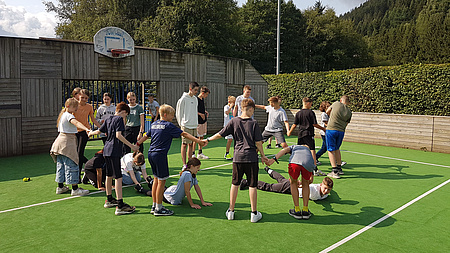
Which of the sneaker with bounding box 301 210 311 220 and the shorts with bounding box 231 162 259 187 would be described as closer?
the shorts with bounding box 231 162 259 187

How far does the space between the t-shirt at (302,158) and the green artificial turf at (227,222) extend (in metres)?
0.87

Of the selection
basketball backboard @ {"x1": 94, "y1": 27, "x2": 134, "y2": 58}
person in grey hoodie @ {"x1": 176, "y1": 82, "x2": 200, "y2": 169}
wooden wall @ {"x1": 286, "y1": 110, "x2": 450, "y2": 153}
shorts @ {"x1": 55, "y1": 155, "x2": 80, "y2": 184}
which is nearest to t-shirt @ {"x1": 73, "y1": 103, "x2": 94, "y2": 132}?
shorts @ {"x1": 55, "y1": 155, "x2": 80, "y2": 184}

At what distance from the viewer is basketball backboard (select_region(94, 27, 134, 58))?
12711 mm

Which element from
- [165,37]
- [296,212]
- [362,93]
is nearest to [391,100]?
[362,93]

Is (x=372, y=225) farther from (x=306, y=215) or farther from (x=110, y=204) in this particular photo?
(x=110, y=204)

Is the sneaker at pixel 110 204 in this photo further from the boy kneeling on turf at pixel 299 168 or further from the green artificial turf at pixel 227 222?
the boy kneeling on turf at pixel 299 168

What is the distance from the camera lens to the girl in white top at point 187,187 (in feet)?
18.6

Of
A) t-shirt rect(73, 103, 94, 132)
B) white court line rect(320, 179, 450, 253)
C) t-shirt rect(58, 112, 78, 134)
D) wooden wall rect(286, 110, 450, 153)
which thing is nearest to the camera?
white court line rect(320, 179, 450, 253)

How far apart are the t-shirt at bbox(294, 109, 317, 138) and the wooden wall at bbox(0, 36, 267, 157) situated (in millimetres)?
8221

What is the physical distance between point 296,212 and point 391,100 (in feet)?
33.2

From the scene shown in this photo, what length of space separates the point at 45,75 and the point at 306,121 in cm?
882

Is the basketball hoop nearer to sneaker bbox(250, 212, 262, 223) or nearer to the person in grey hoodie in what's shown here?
the person in grey hoodie

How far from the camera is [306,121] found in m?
7.95

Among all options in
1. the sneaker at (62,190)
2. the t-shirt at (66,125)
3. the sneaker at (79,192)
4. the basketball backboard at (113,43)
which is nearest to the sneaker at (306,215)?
the sneaker at (79,192)
